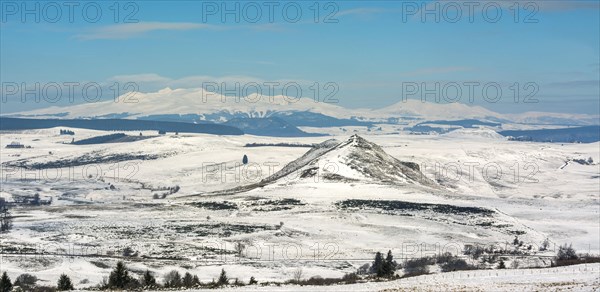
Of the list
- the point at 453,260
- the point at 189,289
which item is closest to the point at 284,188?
the point at 453,260

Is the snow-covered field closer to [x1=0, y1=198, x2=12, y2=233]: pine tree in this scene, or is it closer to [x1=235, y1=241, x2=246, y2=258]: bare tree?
[x1=235, y1=241, x2=246, y2=258]: bare tree

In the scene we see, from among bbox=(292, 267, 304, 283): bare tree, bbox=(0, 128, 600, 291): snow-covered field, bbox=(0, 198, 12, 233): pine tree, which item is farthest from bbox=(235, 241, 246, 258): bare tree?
bbox=(0, 198, 12, 233): pine tree

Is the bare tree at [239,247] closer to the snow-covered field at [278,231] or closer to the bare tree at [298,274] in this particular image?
the snow-covered field at [278,231]

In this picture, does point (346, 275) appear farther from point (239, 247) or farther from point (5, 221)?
point (5, 221)

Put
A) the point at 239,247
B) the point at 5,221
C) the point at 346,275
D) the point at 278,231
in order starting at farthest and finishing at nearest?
the point at 5,221 < the point at 278,231 < the point at 239,247 < the point at 346,275

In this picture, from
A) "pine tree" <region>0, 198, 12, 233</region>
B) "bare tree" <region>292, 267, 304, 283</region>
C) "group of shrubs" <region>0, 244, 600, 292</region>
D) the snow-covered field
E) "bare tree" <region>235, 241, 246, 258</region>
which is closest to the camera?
"group of shrubs" <region>0, 244, 600, 292</region>

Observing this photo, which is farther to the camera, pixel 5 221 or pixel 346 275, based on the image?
pixel 5 221

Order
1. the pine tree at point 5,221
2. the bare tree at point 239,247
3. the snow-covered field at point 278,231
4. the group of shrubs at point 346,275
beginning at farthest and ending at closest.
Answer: the pine tree at point 5,221 < the bare tree at point 239,247 < the snow-covered field at point 278,231 < the group of shrubs at point 346,275

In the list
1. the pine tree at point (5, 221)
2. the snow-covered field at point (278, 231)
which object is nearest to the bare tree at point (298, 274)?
the snow-covered field at point (278, 231)

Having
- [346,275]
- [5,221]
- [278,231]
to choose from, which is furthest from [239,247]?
[5,221]

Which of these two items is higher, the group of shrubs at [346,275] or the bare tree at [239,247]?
the group of shrubs at [346,275]

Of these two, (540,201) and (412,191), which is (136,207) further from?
(540,201)
